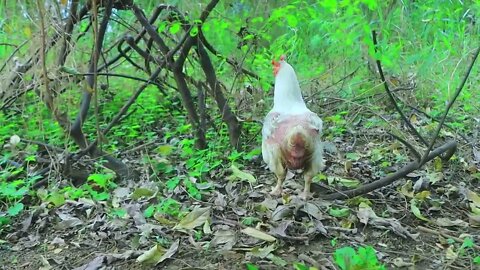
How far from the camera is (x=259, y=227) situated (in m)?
2.94

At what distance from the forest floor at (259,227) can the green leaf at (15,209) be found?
6 centimetres

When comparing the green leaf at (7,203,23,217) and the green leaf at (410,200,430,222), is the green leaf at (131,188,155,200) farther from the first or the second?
the green leaf at (410,200,430,222)

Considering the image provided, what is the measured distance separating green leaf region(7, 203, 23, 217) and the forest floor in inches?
2.4

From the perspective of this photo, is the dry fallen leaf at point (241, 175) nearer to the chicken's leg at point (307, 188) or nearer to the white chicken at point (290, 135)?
the white chicken at point (290, 135)

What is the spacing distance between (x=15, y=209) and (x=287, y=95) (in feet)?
5.99

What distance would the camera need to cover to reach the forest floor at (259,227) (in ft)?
8.80

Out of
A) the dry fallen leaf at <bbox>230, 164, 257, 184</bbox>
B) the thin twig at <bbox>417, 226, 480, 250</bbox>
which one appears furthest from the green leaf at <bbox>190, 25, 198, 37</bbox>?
the thin twig at <bbox>417, 226, 480, 250</bbox>

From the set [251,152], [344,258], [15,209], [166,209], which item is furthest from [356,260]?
[15,209]

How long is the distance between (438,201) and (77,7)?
111 inches

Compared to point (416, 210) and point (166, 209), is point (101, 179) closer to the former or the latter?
point (166, 209)

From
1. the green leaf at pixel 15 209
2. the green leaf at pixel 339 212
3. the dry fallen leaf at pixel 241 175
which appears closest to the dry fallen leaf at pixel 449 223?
the green leaf at pixel 339 212

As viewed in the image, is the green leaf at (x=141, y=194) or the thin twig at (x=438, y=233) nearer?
the thin twig at (x=438, y=233)

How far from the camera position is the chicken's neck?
10.9 ft

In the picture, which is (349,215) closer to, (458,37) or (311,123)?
(311,123)
